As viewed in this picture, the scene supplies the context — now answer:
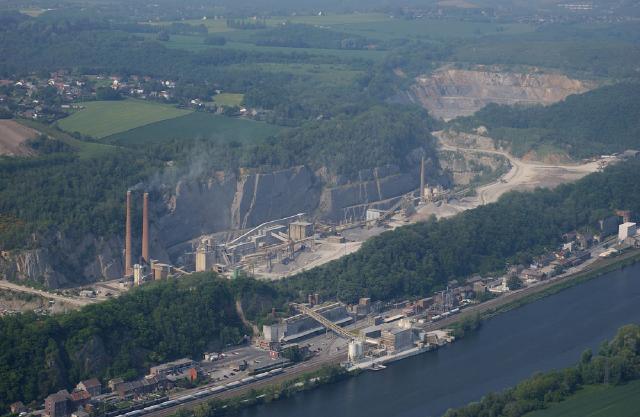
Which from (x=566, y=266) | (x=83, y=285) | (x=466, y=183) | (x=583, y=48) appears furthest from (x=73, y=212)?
(x=583, y=48)

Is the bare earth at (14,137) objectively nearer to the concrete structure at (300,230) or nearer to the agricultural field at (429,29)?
the concrete structure at (300,230)

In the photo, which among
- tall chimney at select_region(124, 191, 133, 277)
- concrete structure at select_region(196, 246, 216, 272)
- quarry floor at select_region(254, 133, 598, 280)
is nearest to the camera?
tall chimney at select_region(124, 191, 133, 277)

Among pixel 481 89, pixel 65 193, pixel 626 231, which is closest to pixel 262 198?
pixel 65 193

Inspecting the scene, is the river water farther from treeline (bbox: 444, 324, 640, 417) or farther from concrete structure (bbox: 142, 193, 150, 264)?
concrete structure (bbox: 142, 193, 150, 264)

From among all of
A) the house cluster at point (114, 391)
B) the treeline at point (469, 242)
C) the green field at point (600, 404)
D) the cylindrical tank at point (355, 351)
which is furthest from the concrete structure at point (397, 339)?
the green field at point (600, 404)

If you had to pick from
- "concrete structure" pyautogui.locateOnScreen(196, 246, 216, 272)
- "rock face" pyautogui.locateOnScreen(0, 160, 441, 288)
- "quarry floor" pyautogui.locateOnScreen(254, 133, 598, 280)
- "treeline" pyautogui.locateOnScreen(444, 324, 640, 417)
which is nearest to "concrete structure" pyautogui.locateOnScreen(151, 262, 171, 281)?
"rock face" pyautogui.locateOnScreen(0, 160, 441, 288)

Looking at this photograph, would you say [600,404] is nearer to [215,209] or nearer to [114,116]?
[215,209]

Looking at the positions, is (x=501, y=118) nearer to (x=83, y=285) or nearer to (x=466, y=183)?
(x=466, y=183)
